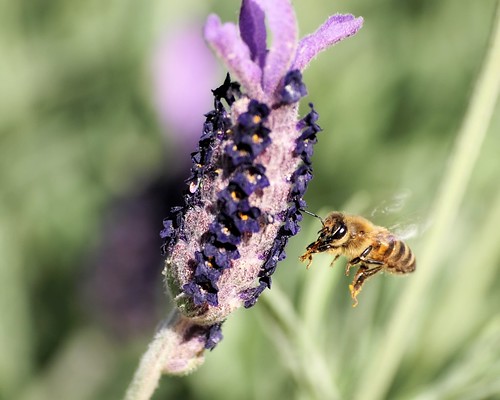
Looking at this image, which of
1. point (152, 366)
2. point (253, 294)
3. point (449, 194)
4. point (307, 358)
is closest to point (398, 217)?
point (449, 194)

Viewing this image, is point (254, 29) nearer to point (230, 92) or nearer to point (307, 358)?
point (230, 92)

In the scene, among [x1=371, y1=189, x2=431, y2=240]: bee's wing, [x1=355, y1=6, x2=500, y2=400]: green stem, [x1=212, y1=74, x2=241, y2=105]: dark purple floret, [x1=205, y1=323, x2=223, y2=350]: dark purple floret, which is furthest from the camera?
[x1=371, y1=189, x2=431, y2=240]: bee's wing

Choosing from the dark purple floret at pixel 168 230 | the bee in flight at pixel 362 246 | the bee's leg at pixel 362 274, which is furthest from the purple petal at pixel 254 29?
the bee's leg at pixel 362 274

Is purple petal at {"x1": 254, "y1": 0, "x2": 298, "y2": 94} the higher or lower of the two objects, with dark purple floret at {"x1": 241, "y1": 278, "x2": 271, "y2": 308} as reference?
higher

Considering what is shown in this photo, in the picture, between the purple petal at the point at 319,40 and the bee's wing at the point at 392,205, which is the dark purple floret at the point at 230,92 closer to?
the purple petal at the point at 319,40

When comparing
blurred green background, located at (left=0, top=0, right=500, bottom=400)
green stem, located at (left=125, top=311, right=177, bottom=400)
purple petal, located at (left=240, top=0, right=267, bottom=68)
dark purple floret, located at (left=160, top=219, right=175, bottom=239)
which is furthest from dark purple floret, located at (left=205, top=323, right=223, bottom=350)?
blurred green background, located at (left=0, top=0, right=500, bottom=400)

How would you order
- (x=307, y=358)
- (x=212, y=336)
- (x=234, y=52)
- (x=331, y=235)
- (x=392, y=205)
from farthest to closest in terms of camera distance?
(x=307, y=358) < (x=392, y=205) < (x=331, y=235) < (x=212, y=336) < (x=234, y=52)

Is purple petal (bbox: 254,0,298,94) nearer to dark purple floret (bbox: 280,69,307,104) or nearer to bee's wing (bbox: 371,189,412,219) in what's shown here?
dark purple floret (bbox: 280,69,307,104)
